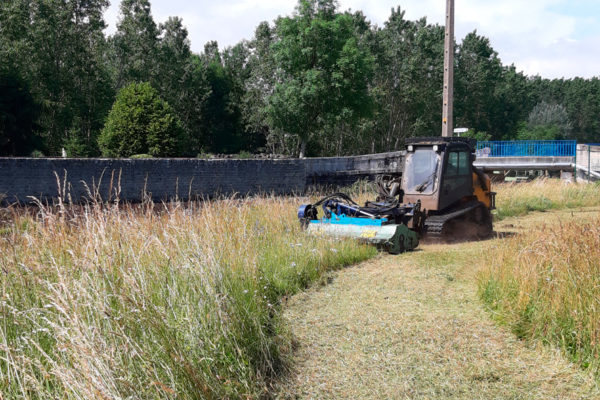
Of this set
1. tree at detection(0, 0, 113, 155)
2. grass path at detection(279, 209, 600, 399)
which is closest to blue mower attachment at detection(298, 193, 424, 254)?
grass path at detection(279, 209, 600, 399)

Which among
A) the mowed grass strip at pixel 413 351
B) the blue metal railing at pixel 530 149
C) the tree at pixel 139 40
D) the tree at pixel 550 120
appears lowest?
the mowed grass strip at pixel 413 351

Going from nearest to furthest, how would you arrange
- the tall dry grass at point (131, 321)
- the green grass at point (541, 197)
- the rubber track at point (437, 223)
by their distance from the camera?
the tall dry grass at point (131, 321)
the rubber track at point (437, 223)
the green grass at point (541, 197)

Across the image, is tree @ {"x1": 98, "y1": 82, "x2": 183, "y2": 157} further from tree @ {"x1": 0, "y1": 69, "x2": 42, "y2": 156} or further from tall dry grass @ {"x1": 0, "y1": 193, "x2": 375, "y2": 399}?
tall dry grass @ {"x1": 0, "y1": 193, "x2": 375, "y2": 399}

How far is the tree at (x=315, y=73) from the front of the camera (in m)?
38.3

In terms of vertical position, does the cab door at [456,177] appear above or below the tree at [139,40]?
below

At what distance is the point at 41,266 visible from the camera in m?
4.10

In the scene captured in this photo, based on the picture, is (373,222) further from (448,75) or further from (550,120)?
(550,120)

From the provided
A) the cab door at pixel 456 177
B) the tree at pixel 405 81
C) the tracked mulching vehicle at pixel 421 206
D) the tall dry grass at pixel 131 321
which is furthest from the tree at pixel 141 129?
the tree at pixel 405 81

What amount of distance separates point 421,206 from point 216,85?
43.7 meters

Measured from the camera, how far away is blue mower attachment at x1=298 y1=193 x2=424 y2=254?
30.0 ft

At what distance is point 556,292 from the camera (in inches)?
195

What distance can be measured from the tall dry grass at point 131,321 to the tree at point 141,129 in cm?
1738

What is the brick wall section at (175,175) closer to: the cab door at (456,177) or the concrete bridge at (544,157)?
the cab door at (456,177)

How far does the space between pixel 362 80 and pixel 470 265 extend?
110ft
